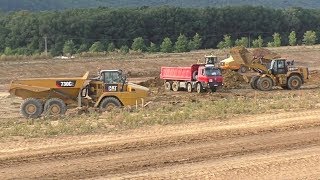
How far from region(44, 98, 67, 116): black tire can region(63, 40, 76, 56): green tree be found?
55.0 meters

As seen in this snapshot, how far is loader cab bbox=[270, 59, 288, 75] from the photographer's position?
34406 mm

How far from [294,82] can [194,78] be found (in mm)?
5601

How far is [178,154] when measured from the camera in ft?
47.8

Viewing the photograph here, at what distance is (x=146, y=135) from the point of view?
56.5 ft

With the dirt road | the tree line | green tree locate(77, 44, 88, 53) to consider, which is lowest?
the dirt road

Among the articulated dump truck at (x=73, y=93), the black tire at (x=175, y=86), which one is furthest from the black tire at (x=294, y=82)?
the articulated dump truck at (x=73, y=93)

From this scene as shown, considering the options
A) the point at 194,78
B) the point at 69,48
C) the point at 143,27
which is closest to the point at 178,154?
the point at 194,78

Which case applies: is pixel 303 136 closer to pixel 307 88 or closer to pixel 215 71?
pixel 215 71

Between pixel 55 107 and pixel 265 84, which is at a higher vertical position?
pixel 265 84

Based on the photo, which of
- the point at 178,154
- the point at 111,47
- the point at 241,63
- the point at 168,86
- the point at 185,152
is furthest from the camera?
the point at 111,47

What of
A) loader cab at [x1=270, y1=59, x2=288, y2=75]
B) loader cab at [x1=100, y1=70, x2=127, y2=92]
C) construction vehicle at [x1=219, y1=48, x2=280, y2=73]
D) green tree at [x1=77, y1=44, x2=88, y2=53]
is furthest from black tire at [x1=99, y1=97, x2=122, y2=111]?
green tree at [x1=77, y1=44, x2=88, y2=53]

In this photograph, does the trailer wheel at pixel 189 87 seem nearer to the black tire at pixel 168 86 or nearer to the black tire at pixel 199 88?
the black tire at pixel 199 88

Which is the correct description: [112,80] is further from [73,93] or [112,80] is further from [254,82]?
[254,82]

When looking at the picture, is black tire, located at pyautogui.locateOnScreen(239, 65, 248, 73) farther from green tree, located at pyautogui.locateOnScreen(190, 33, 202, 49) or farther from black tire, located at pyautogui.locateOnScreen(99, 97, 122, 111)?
green tree, located at pyautogui.locateOnScreen(190, 33, 202, 49)
